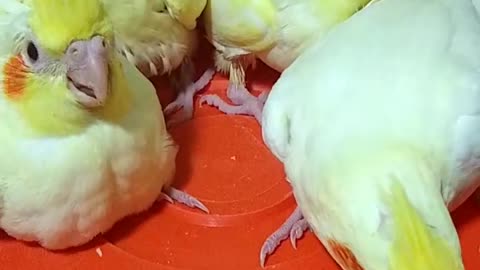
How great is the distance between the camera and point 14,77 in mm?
1186

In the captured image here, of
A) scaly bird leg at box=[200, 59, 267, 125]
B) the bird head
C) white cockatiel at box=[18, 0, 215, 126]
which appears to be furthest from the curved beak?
scaly bird leg at box=[200, 59, 267, 125]

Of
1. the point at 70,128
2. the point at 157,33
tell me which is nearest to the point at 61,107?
the point at 70,128

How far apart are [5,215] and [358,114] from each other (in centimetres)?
49

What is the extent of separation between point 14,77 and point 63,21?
0.39 ft

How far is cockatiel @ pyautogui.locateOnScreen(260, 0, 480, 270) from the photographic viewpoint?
1122mm

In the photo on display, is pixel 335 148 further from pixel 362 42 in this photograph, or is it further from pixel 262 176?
pixel 262 176

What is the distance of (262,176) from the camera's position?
153 centimetres

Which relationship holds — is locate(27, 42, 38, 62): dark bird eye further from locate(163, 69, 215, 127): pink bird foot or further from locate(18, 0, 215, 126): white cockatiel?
locate(163, 69, 215, 127): pink bird foot

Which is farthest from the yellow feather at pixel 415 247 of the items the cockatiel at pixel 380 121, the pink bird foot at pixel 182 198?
the pink bird foot at pixel 182 198

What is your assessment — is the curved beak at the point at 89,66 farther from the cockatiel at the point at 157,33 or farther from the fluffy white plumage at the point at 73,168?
the cockatiel at the point at 157,33

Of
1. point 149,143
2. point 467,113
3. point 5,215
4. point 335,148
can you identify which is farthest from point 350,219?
point 5,215

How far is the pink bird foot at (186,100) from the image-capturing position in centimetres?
157

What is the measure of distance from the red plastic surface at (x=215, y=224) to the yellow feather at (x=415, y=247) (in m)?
0.34

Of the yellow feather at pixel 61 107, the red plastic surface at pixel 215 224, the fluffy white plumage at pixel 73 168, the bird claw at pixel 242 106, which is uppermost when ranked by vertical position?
the yellow feather at pixel 61 107
